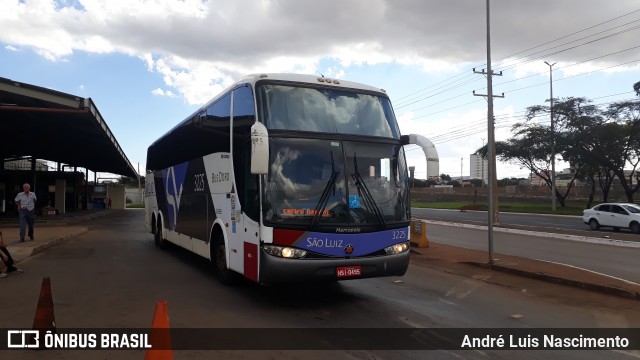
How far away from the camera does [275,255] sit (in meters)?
7.06

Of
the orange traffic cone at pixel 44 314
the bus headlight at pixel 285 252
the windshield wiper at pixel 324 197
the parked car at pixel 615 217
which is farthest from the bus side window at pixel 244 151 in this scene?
the parked car at pixel 615 217

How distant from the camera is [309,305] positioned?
25.6ft

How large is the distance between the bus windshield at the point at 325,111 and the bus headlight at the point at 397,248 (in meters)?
1.76

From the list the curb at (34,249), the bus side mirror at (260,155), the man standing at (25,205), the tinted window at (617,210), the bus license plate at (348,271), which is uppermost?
the bus side mirror at (260,155)

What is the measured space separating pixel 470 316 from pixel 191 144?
7192 millimetres

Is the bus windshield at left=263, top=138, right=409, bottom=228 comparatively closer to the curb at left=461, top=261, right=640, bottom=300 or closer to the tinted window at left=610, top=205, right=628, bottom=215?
the curb at left=461, top=261, right=640, bottom=300

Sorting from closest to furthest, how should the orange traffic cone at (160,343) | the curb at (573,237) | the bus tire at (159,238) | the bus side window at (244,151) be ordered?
the orange traffic cone at (160,343), the bus side window at (244,151), the bus tire at (159,238), the curb at (573,237)

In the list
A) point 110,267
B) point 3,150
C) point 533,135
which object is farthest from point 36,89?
point 533,135

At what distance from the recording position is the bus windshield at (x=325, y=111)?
7578 millimetres

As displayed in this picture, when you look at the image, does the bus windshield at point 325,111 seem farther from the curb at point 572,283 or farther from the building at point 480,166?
the building at point 480,166

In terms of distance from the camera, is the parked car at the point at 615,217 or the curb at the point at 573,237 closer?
the curb at the point at 573,237

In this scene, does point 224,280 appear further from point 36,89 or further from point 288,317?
point 36,89

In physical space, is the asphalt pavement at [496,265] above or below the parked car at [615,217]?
below

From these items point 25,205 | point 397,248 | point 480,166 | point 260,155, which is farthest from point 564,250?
point 480,166
